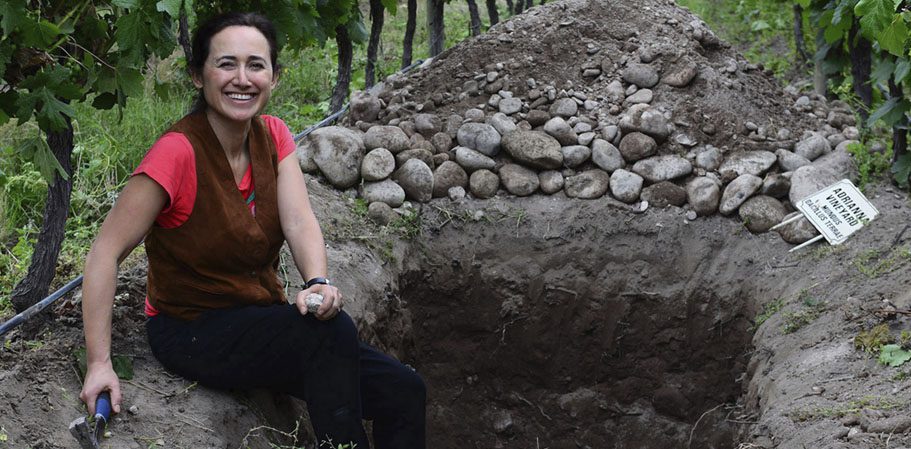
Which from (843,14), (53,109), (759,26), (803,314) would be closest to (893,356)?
(803,314)

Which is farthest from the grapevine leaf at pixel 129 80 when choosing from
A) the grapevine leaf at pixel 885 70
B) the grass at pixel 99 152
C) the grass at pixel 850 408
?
the grapevine leaf at pixel 885 70

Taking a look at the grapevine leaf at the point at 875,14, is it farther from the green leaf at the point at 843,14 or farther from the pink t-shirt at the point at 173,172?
the pink t-shirt at the point at 173,172

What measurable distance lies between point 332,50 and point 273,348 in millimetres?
5299

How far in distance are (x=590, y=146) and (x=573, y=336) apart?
109 centimetres

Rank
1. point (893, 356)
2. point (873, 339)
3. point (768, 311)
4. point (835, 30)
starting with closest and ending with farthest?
point (893, 356), point (873, 339), point (768, 311), point (835, 30)

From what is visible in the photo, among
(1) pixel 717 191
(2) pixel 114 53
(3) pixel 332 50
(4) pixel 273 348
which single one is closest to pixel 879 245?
(1) pixel 717 191

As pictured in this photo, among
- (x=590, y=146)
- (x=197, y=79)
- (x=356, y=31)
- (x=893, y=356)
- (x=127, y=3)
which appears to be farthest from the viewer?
(x=590, y=146)

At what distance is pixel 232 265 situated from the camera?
10.8 feet

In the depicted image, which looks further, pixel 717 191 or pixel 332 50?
pixel 332 50

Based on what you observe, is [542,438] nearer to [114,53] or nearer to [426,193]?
[426,193]

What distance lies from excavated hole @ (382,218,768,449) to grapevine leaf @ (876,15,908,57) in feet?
6.37

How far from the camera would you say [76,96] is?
124 inches

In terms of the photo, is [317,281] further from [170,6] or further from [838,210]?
[838,210]

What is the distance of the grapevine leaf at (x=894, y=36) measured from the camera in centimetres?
334
